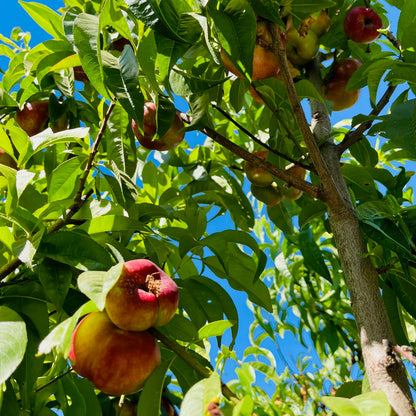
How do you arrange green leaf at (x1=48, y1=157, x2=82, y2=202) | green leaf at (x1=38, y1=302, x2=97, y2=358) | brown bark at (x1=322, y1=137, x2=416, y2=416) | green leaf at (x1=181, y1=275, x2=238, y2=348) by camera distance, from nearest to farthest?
green leaf at (x1=38, y1=302, x2=97, y2=358)
brown bark at (x1=322, y1=137, x2=416, y2=416)
green leaf at (x1=48, y1=157, x2=82, y2=202)
green leaf at (x1=181, y1=275, x2=238, y2=348)

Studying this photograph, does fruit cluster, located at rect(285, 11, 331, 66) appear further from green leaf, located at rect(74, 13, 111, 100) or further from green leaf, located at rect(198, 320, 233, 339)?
green leaf, located at rect(198, 320, 233, 339)

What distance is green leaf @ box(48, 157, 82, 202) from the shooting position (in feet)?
3.50

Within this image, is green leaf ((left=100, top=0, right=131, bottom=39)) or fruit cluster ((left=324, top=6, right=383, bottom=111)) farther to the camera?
fruit cluster ((left=324, top=6, right=383, bottom=111))

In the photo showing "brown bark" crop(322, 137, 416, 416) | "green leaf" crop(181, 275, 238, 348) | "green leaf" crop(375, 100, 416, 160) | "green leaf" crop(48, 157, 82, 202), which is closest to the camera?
"brown bark" crop(322, 137, 416, 416)

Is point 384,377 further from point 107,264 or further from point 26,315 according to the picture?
point 26,315

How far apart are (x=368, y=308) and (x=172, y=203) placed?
2.34 feet

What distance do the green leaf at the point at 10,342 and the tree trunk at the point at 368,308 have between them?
54cm

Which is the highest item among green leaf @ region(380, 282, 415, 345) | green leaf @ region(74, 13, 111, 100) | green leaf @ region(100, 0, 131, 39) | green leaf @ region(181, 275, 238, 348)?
green leaf @ region(100, 0, 131, 39)

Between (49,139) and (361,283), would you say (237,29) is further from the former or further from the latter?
(361,283)

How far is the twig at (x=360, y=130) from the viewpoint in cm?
121

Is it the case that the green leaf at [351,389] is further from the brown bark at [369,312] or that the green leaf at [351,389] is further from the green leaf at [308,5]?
the green leaf at [308,5]

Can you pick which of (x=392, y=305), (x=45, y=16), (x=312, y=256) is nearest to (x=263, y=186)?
(x=312, y=256)

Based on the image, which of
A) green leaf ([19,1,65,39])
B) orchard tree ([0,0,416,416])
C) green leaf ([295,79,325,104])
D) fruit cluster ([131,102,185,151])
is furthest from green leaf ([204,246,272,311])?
green leaf ([19,1,65,39])

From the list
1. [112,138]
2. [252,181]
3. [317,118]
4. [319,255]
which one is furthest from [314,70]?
[112,138]
